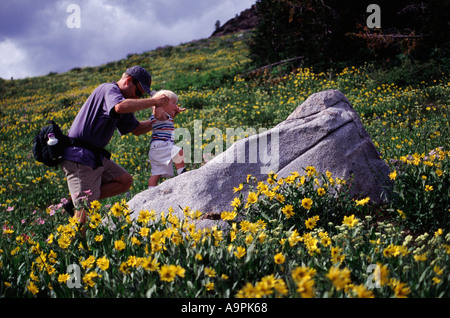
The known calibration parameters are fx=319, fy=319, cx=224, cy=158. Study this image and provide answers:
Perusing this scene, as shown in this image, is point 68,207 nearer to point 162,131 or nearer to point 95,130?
point 95,130

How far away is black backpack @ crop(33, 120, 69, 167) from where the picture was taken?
12.2 feet

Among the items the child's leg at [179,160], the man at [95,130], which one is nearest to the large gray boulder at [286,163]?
the man at [95,130]

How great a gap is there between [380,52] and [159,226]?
1163cm

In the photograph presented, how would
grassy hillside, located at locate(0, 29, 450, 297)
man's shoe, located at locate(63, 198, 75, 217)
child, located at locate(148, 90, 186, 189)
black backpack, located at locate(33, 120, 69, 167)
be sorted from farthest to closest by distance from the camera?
child, located at locate(148, 90, 186, 189)
man's shoe, located at locate(63, 198, 75, 217)
black backpack, located at locate(33, 120, 69, 167)
grassy hillside, located at locate(0, 29, 450, 297)

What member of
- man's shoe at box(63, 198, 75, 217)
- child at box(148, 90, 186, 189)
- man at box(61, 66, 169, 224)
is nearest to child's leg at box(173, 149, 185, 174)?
child at box(148, 90, 186, 189)

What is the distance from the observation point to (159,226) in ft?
10.2

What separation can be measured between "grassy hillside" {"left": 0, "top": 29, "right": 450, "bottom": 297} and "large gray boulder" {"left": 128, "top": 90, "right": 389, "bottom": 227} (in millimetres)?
312

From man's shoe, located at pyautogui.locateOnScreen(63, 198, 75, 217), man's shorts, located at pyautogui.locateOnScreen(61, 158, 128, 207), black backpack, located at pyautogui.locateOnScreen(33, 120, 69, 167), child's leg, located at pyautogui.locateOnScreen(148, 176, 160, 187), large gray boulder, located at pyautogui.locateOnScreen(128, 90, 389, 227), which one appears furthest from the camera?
child's leg, located at pyautogui.locateOnScreen(148, 176, 160, 187)

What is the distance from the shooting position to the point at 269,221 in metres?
3.18

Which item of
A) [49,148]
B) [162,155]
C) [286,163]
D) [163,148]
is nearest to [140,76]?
[49,148]

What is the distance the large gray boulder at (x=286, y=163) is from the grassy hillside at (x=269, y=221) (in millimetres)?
312

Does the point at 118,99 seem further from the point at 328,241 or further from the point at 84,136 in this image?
the point at 328,241

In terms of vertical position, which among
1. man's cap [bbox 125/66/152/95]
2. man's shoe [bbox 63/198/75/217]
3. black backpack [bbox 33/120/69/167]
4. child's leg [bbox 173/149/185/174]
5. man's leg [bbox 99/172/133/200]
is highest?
man's cap [bbox 125/66/152/95]

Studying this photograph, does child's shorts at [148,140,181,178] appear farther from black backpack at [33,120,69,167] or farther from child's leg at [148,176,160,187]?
black backpack at [33,120,69,167]
